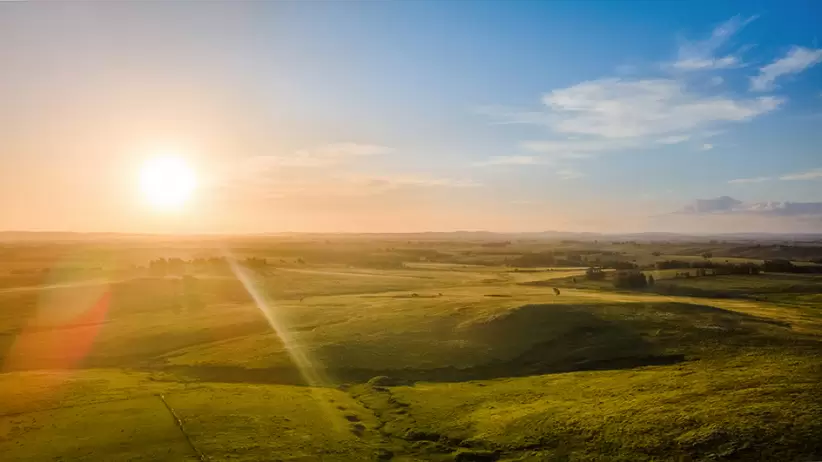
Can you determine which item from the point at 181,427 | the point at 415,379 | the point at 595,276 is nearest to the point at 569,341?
the point at 415,379

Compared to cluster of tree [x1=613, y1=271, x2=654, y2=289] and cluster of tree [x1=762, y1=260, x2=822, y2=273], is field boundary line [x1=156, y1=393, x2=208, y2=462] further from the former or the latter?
cluster of tree [x1=762, y1=260, x2=822, y2=273]

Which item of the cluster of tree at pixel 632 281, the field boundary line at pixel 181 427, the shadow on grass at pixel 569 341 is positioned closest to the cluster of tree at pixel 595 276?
the cluster of tree at pixel 632 281

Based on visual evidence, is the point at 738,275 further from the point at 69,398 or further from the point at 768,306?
the point at 69,398

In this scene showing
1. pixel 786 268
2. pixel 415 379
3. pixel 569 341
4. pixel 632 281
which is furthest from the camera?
pixel 786 268

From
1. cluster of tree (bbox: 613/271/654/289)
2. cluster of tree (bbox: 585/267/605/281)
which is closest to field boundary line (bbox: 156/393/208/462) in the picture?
cluster of tree (bbox: 613/271/654/289)

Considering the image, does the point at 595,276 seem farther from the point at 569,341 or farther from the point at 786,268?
the point at 569,341

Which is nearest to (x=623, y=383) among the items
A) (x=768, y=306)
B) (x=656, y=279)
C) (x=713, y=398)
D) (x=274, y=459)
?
(x=713, y=398)

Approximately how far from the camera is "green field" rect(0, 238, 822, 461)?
43.7m

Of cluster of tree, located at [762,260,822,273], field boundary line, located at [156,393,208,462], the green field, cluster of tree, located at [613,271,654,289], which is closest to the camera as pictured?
field boundary line, located at [156,393,208,462]

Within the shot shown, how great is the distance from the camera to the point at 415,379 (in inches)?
2712

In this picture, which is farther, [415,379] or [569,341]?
[569,341]

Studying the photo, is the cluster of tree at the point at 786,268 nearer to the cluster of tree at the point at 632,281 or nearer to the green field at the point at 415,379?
the green field at the point at 415,379

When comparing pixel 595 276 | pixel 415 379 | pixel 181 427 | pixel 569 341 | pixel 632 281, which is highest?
pixel 595 276

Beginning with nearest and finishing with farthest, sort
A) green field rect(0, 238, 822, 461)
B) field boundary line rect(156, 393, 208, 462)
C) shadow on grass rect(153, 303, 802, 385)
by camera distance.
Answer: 1. field boundary line rect(156, 393, 208, 462)
2. green field rect(0, 238, 822, 461)
3. shadow on grass rect(153, 303, 802, 385)
